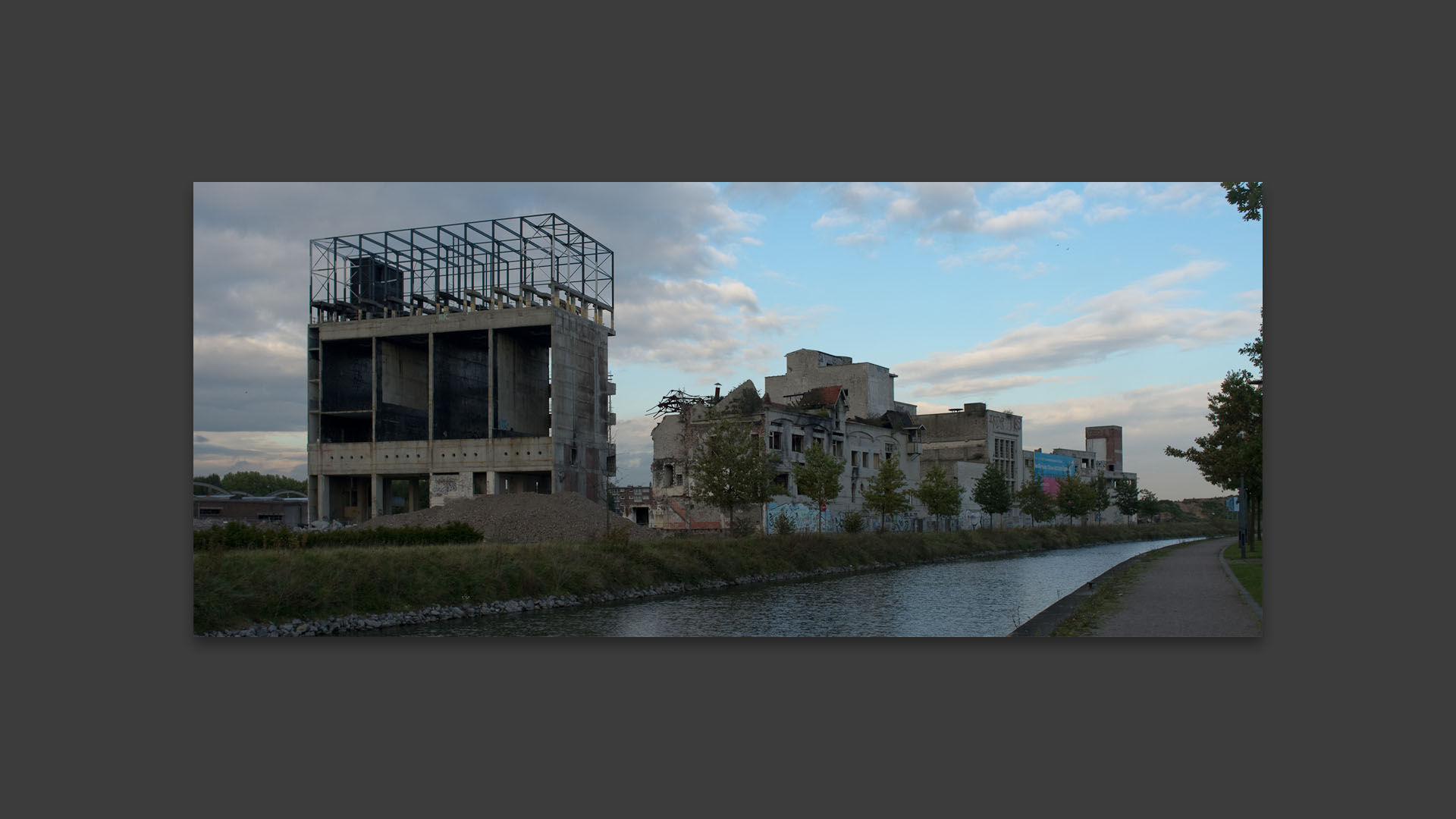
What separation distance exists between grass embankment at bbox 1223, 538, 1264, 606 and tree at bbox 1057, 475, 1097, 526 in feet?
144

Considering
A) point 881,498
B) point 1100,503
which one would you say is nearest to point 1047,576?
point 881,498

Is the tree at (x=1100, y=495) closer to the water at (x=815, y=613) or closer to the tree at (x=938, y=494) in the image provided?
the tree at (x=938, y=494)

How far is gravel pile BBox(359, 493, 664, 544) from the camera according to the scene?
40.8 m

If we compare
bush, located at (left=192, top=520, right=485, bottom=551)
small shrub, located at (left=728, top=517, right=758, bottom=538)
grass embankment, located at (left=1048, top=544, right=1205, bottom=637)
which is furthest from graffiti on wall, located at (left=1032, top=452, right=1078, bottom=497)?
bush, located at (left=192, top=520, right=485, bottom=551)

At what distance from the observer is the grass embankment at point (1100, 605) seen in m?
17.6

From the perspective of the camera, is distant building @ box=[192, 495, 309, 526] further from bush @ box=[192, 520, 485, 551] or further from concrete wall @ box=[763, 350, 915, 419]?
concrete wall @ box=[763, 350, 915, 419]

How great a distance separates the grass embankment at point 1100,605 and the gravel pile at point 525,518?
54.4 ft

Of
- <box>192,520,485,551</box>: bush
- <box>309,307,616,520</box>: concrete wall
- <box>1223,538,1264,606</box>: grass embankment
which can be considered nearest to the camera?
<box>1223,538,1264,606</box>: grass embankment

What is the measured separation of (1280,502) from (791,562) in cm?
2472

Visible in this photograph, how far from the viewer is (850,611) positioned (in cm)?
2614

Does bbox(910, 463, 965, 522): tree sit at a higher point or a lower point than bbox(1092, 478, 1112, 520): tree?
higher

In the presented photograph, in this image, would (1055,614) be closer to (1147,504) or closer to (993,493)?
(993,493)

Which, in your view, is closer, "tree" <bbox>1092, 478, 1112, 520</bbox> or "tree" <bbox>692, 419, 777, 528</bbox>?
"tree" <bbox>692, 419, 777, 528</bbox>

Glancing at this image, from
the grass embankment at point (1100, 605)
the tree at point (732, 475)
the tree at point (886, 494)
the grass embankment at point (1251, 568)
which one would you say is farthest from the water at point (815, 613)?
the tree at point (886, 494)
